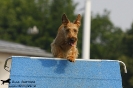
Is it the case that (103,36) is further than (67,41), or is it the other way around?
(103,36)

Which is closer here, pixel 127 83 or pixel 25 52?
pixel 25 52

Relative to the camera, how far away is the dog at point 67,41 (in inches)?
220

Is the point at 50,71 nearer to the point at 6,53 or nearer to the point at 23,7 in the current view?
the point at 6,53

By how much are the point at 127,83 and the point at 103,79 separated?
87.7ft

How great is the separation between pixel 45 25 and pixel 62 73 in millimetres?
40969

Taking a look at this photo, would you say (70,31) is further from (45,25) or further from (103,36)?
(103,36)

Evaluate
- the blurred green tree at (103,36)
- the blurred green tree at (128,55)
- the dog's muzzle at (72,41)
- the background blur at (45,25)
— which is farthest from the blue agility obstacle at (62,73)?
the blurred green tree at (103,36)

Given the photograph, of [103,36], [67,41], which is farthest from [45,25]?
[67,41]

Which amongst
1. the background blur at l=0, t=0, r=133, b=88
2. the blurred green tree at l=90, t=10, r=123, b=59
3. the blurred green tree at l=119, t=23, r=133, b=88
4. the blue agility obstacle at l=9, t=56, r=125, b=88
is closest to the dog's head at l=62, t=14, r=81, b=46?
the blue agility obstacle at l=9, t=56, r=125, b=88

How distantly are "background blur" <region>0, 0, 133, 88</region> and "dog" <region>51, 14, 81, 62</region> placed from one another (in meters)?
34.9

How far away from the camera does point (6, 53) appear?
14.4 m

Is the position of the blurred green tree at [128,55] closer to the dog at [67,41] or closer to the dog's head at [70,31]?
the dog at [67,41]

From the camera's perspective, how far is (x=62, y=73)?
5676 mm

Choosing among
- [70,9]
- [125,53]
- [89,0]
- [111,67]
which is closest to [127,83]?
[125,53]
